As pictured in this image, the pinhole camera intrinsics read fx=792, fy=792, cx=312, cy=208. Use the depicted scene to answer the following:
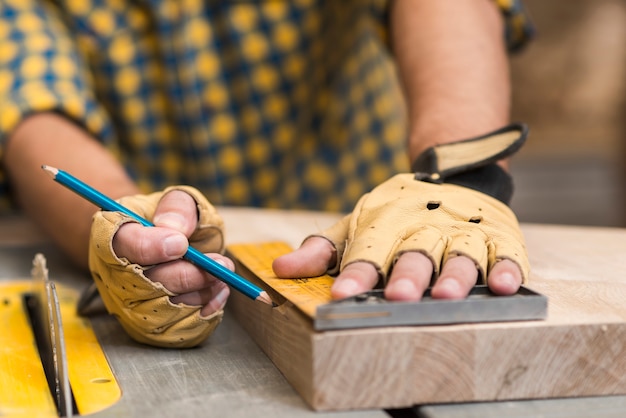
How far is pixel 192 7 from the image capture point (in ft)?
A: 4.56

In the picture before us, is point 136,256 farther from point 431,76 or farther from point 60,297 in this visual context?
point 431,76

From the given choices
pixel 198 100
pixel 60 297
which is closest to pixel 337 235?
pixel 60 297

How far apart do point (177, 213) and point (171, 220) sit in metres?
0.02

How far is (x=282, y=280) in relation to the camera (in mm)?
734

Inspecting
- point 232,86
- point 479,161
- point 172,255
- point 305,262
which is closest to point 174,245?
point 172,255

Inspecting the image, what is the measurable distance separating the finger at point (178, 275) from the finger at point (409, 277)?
17 cm

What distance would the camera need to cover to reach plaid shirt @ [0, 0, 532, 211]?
4.42 feet

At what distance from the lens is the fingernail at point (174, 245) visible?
0.69 metres

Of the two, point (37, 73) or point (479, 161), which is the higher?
point (37, 73)

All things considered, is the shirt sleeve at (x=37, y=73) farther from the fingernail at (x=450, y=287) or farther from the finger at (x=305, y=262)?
the fingernail at (x=450, y=287)

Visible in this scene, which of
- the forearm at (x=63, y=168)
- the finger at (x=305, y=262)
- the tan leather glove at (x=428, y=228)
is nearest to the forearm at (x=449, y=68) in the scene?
the tan leather glove at (x=428, y=228)

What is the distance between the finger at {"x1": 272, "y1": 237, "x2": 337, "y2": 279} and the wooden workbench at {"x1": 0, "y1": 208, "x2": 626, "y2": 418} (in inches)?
3.4

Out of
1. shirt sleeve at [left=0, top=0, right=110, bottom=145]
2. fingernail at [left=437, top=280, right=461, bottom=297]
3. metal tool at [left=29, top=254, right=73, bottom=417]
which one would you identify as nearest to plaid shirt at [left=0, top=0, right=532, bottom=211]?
shirt sleeve at [left=0, top=0, right=110, bottom=145]

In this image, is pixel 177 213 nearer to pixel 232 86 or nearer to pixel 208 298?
pixel 208 298
